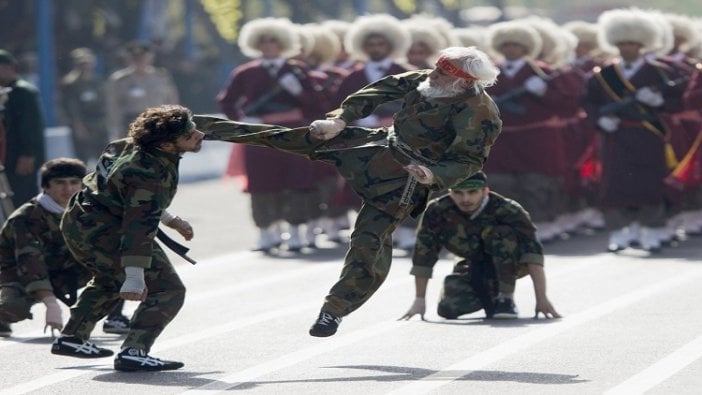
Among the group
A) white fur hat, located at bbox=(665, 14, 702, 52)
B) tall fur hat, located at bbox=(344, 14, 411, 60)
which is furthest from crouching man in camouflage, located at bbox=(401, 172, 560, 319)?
white fur hat, located at bbox=(665, 14, 702, 52)

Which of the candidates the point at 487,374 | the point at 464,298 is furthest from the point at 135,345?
the point at 464,298

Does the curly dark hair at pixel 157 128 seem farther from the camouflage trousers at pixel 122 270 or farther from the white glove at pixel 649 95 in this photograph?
the white glove at pixel 649 95

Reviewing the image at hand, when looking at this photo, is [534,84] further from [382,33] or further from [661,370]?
[661,370]

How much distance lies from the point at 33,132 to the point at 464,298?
486cm

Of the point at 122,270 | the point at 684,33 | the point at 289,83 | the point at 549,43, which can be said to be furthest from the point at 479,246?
the point at 684,33

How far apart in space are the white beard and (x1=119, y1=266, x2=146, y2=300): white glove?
190 centimetres

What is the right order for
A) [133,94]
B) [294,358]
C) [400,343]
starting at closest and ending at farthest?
[294,358] < [400,343] < [133,94]

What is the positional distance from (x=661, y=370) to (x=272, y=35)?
8428 millimetres

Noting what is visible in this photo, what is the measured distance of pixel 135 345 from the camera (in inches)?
404

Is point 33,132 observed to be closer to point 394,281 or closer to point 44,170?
point 394,281

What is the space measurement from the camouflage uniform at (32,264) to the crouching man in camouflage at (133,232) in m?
1.08

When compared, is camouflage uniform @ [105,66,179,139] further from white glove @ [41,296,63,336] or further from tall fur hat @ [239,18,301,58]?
white glove @ [41,296,63,336]

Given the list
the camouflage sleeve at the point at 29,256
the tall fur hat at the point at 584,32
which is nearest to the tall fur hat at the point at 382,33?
the tall fur hat at the point at 584,32

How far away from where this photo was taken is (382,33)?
17750 mm
